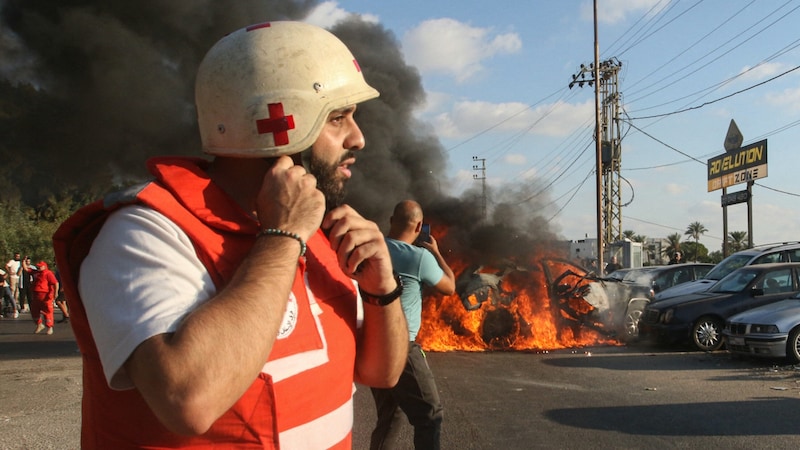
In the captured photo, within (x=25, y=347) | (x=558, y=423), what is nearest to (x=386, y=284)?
(x=558, y=423)

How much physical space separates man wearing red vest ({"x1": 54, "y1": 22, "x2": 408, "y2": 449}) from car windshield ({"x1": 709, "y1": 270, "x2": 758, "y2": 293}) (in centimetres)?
1248

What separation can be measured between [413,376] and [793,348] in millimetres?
8047

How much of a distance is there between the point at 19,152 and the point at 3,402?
410 inches

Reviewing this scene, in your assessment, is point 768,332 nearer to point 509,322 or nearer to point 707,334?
point 707,334

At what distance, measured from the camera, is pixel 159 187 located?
4.58 ft

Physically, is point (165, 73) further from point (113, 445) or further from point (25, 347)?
point (113, 445)

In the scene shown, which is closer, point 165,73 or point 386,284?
point 386,284

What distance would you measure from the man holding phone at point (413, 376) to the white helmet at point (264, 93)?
244 cm

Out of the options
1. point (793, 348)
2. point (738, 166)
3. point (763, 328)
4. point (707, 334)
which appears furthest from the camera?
point (738, 166)

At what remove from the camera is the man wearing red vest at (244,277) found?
122 cm

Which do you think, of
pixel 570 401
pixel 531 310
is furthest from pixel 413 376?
pixel 531 310

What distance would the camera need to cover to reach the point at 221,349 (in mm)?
1219

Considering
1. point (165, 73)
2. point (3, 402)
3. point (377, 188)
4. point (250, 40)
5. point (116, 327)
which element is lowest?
point (3, 402)

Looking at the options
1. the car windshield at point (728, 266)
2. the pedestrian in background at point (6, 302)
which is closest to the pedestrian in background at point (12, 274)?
the pedestrian in background at point (6, 302)
